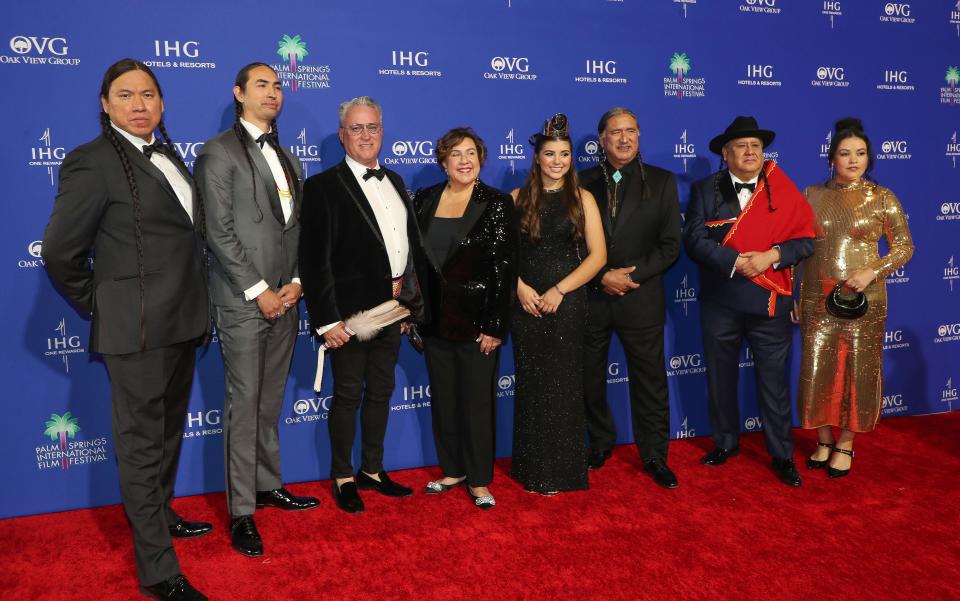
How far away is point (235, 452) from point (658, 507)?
80.7 inches

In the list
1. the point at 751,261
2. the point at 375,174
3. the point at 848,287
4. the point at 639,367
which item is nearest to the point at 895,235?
the point at 848,287

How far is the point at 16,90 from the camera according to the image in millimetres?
3336

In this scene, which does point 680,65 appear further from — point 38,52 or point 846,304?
point 38,52

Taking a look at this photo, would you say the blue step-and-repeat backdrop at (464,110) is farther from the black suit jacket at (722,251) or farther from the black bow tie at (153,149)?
the black bow tie at (153,149)

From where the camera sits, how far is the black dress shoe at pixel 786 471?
3660mm

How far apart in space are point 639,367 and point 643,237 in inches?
28.0

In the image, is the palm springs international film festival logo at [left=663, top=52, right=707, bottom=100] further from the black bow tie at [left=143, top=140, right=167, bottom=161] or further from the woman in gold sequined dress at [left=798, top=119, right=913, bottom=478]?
the black bow tie at [left=143, top=140, right=167, bottom=161]

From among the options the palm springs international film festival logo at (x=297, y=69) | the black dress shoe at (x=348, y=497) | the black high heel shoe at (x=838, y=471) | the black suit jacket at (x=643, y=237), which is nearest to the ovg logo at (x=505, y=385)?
the black suit jacket at (x=643, y=237)

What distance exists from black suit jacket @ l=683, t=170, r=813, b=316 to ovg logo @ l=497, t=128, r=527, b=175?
3.37 feet

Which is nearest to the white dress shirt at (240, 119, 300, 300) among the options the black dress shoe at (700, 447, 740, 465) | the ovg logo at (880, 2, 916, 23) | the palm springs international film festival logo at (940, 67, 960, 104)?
the black dress shoe at (700, 447, 740, 465)

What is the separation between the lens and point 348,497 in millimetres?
3426

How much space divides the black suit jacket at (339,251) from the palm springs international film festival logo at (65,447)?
58.2 inches

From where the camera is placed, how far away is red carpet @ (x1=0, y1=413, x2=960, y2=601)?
2719 mm

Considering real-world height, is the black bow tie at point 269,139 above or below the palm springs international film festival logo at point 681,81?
below
